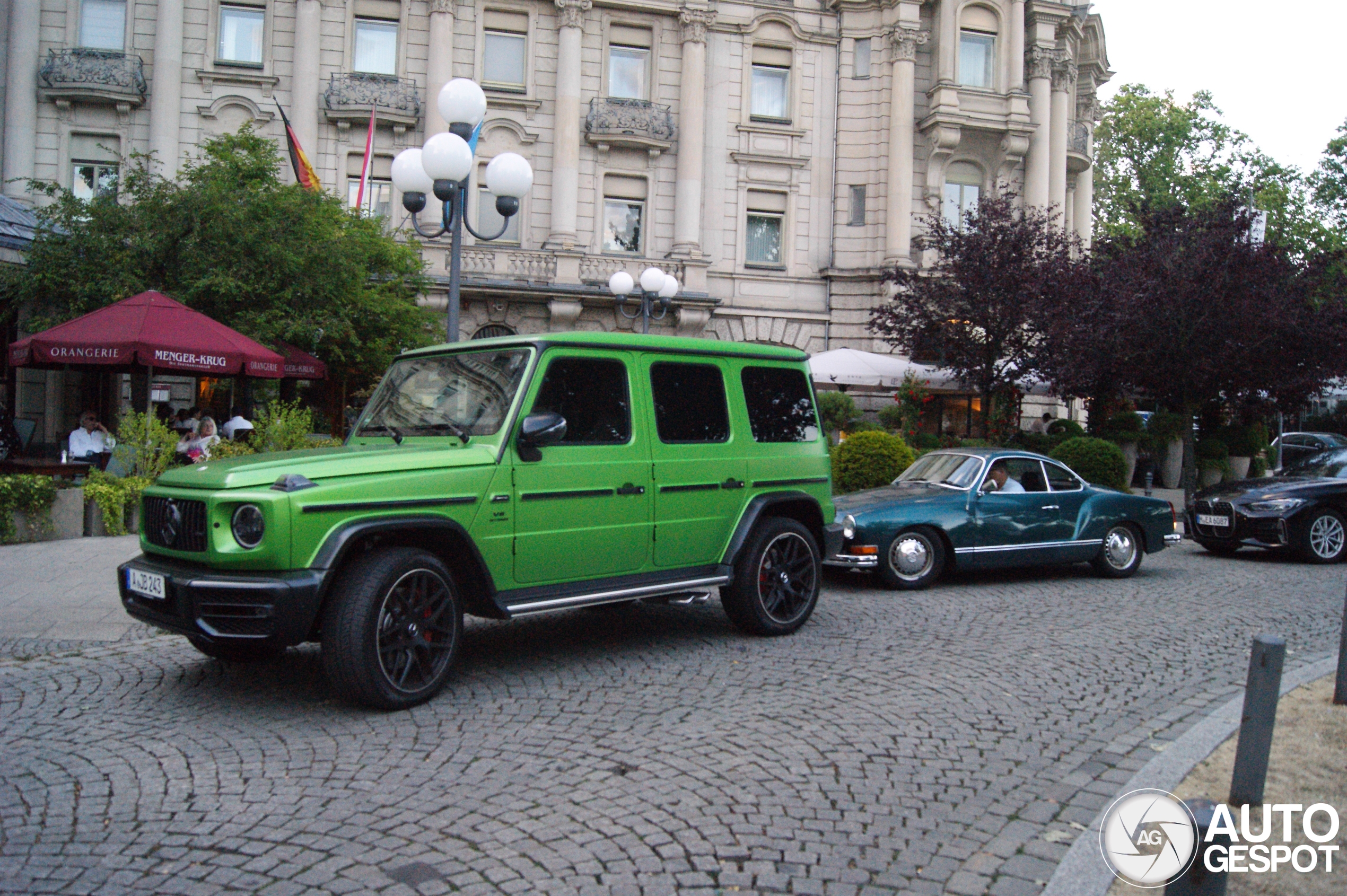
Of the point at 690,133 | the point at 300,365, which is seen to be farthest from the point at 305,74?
the point at 300,365

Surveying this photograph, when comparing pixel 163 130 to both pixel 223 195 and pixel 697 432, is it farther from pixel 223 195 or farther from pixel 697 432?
pixel 697 432

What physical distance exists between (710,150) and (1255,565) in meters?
20.3

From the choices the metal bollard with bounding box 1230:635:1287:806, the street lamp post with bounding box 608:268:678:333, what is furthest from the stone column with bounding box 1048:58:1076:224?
the metal bollard with bounding box 1230:635:1287:806

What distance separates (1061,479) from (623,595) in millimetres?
6822

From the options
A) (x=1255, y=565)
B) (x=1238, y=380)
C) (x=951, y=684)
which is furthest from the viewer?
(x=1238, y=380)

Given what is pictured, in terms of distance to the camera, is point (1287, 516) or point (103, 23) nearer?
point (1287, 516)

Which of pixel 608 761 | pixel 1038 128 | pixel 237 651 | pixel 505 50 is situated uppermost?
pixel 505 50

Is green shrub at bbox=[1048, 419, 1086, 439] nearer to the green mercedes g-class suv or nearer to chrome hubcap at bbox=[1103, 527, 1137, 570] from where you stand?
chrome hubcap at bbox=[1103, 527, 1137, 570]

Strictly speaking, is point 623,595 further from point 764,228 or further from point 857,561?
point 764,228

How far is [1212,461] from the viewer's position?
899 inches

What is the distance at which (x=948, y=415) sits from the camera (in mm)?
30578

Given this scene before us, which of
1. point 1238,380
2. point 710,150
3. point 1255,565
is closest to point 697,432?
point 1255,565

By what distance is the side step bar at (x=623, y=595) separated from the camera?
231 inches

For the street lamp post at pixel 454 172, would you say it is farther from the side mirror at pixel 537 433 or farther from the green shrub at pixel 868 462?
the green shrub at pixel 868 462
